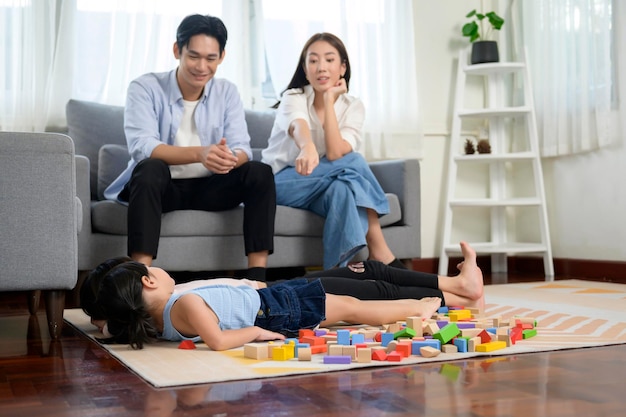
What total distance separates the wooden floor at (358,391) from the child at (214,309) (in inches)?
5.6

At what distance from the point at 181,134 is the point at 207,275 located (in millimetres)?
761

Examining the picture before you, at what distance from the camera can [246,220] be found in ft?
9.65

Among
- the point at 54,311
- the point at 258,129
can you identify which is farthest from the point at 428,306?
the point at 258,129

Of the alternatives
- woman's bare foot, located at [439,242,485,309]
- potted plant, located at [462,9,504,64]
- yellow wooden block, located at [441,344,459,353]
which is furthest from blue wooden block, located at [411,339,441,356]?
potted plant, located at [462,9,504,64]

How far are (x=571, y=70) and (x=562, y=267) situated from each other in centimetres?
106

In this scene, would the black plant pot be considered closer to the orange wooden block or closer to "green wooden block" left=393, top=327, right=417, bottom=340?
"green wooden block" left=393, top=327, right=417, bottom=340

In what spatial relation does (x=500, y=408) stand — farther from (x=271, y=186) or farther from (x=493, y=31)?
(x=493, y=31)

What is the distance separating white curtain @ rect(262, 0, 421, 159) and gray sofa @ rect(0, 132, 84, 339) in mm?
2194

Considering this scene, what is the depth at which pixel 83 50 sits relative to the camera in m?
3.91

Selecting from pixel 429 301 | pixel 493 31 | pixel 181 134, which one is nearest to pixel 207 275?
pixel 181 134

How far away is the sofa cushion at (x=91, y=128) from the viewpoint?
3455 mm

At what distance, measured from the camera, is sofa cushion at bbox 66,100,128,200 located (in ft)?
11.3

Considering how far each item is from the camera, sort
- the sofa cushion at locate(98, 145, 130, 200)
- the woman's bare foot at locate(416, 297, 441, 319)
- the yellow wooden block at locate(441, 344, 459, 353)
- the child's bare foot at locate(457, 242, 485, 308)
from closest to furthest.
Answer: the yellow wooden block at locate(441, 344, 459, 353), the woman's bare foot at locate(416, 297, 441, 319), the child's bare foot at locate(457, 242, 485, 308), the sofa cushion at locate(98, 145, 130, 200)

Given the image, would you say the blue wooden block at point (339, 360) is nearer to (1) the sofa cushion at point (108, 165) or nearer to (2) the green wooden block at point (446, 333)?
(2) the green wooden block at point (446, 333)
